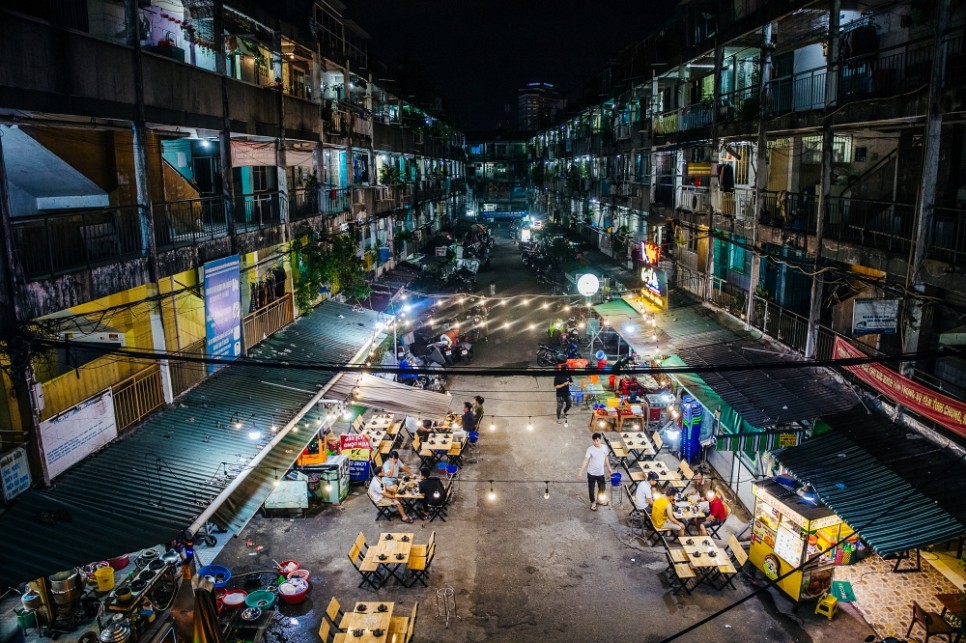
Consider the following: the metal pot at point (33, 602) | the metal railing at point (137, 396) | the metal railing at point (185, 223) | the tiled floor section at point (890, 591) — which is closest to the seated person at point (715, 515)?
the tiled floor section at point (890, 591)

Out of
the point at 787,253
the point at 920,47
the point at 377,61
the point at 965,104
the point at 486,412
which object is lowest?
the point at 486,412

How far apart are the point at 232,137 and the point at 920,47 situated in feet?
51.7

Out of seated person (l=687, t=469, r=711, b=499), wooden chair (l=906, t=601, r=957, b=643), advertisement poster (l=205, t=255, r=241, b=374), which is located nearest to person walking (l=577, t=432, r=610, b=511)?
seated person (l=687, t=469, r=711, b=499)

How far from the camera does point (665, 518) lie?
14.4 m

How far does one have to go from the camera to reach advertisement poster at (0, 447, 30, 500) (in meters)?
9.18

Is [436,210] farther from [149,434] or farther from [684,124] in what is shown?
[149,434]

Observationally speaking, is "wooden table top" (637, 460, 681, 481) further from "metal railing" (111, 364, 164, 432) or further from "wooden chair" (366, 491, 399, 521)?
"metal railing" (111, 364, 164, 432)

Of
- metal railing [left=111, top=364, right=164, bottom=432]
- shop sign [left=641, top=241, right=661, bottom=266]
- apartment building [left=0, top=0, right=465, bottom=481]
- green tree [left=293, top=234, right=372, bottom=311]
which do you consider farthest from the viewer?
shop sign [left=641, top=241, right=661, bottom=266]

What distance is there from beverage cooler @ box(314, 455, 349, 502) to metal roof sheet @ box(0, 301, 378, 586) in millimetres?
1441

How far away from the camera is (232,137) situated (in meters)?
16.4

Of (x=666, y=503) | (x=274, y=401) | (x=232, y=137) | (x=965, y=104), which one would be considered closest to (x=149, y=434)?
(x=274, y=401)

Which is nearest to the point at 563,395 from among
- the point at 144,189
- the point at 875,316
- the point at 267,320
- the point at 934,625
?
the point at 267,320

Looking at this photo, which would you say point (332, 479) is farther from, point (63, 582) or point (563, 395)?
point (563, 395)

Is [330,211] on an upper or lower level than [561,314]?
upper
